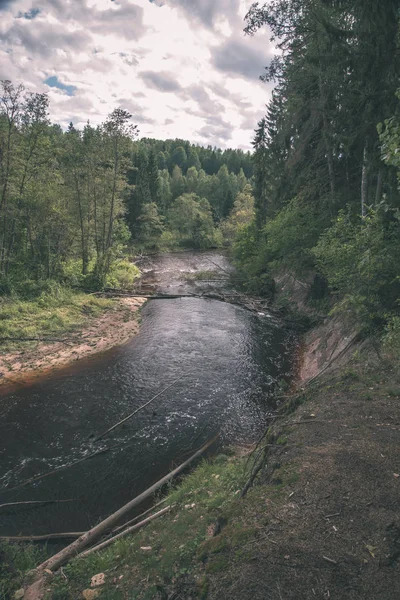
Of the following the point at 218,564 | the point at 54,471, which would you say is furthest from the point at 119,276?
the point at 218,564

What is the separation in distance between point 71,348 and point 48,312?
14.1ft

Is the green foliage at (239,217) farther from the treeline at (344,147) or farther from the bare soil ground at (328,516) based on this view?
the bare soil ground at (328,516)

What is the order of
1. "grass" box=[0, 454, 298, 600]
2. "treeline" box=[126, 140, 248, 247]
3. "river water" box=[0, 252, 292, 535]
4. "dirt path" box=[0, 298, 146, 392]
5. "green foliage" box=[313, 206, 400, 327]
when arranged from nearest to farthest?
"grass" box=[0, 454, 298, 600], "river water" box=[0, 252, 292, 535], "green foliage" box=[313, 206, 400, 327], "dirt path" box=[0, 298, 146, 392], "treeline" box=[126, 140, 248, 247]

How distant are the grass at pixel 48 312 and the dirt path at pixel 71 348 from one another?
77 centimetres

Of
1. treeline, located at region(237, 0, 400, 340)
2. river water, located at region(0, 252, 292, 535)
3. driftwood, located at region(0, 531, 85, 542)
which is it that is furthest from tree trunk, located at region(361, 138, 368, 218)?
driftwood, located at region(0, 531, 85, 542)

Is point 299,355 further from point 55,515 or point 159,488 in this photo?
point 55,515

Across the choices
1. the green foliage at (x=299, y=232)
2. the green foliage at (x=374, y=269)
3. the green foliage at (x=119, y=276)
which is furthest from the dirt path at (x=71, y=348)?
the green foliage at (x=374, y=269)

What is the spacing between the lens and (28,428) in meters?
11.2

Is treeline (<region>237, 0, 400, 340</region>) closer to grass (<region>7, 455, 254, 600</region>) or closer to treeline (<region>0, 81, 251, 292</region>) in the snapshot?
grass (<region>7, 455, 254, 600</region>)

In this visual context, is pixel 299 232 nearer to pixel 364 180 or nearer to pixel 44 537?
pixel 364 180

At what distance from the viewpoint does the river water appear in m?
8.71

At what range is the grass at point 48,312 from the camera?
694 inches

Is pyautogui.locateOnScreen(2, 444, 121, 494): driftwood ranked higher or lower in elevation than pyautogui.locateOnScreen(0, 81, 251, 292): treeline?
lower

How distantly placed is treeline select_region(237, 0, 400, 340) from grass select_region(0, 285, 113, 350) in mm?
14048
